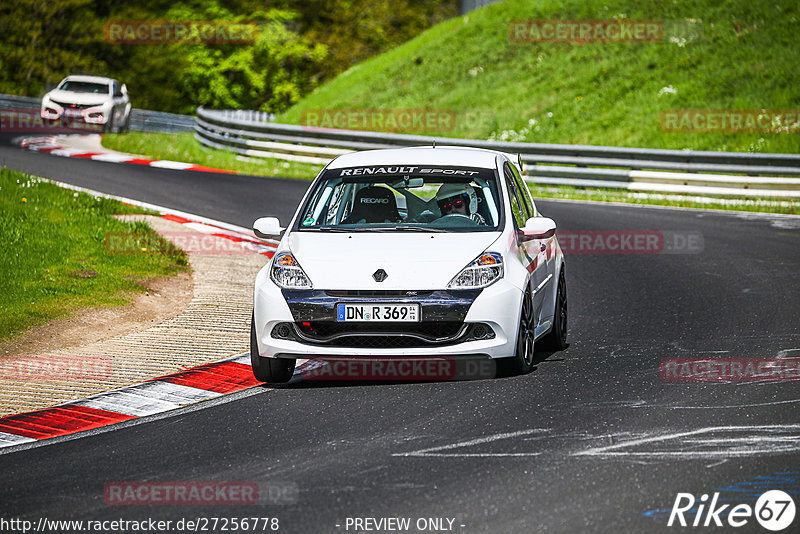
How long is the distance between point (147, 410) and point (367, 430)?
1615mm

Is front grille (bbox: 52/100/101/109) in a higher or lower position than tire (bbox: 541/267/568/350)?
higher

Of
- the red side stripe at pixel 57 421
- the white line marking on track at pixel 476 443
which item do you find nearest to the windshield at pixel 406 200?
the red side stripe at pixel 57 421

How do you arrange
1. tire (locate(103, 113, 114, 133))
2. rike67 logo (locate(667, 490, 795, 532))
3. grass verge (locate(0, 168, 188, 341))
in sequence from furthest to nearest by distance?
1. tire (locate(103, 113, 114, 133))
2. grass verge (locate(0, 168, 188, 341))
3. rike67 logo (locate(667, 490, 795, 532))

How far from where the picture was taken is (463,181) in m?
9.51

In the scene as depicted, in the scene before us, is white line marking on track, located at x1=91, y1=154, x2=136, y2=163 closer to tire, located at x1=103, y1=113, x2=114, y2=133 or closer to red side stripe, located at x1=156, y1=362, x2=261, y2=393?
tire, located at x1=103, y1=113, x2=114, y2=133

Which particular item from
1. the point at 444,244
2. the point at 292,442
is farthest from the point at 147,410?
the point at 444,244

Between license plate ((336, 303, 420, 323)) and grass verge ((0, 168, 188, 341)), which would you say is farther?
grass verge ((0, 168, 188, 341))

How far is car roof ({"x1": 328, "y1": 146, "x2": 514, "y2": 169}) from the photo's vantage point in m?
9.65

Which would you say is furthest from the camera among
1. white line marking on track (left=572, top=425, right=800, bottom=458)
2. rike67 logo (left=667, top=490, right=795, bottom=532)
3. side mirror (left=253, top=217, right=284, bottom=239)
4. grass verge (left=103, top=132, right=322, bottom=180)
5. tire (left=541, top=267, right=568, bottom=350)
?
grass verge (left=103, top=132, right=322, bottom=180)

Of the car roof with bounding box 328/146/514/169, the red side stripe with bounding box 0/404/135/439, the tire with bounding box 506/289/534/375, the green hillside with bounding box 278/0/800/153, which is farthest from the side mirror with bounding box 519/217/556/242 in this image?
the green hillside with bounding box 278/0/800/153

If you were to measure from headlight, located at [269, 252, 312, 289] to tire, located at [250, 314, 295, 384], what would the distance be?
35cm

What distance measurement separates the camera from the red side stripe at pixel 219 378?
340 inches

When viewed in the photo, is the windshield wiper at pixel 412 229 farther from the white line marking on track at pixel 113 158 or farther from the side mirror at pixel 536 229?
the white line marking on track at pixel 113 158

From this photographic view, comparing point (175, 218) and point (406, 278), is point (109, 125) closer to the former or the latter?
point (175, 218)
